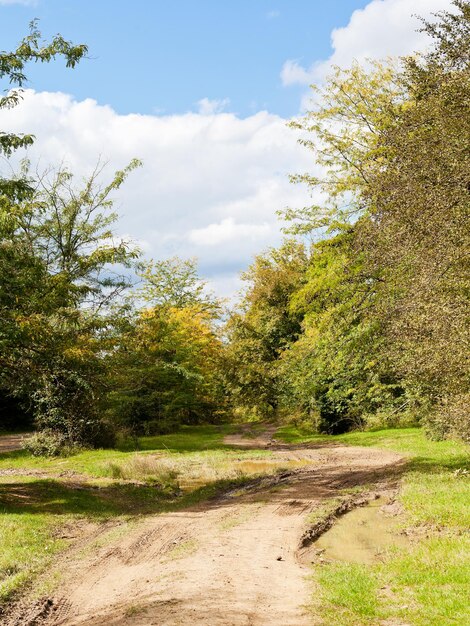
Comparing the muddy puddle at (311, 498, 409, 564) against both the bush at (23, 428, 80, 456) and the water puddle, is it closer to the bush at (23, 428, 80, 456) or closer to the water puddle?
the water puddle

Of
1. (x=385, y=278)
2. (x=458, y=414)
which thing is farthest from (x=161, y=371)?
(x=458, y=414)

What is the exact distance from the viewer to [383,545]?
31.5 feet

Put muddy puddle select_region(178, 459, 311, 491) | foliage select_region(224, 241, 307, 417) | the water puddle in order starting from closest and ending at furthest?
1. muddy puddle select_region(178, 459, 311, 491)
2. the water puddle
3. foliage select_region(224, 241, 307, 417)

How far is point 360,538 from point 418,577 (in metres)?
2.96

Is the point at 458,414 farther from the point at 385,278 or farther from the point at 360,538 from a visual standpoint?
the point at 385,278

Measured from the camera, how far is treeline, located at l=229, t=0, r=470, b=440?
1259 cm

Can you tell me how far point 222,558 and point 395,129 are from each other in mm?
12780

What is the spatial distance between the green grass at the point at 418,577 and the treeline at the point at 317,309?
236 centimetres

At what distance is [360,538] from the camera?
10.2 meters

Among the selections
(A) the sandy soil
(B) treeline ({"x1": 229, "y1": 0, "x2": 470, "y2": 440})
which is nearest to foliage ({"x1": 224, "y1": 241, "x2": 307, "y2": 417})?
(B) treeline ({"x1": 229, "y1": 0, "x2": 470, "y2": 440})

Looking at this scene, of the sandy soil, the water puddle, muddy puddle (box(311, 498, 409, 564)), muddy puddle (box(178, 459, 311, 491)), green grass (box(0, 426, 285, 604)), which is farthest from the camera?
the water puddle

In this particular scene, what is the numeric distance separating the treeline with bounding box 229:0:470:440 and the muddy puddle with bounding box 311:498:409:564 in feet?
10.3

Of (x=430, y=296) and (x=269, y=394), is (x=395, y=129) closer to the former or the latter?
(x=430, y=296)

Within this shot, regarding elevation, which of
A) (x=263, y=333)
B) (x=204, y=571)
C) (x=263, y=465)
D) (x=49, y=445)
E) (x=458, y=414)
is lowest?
(x=263, y=465)
